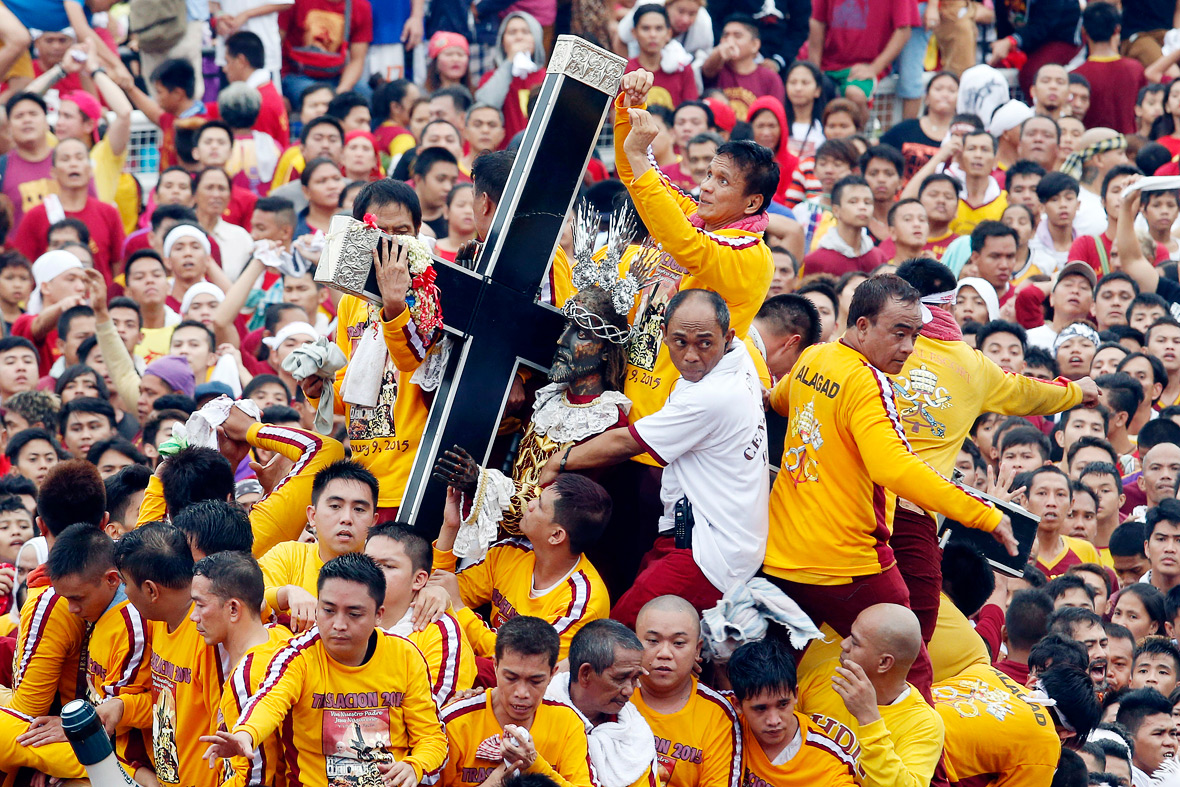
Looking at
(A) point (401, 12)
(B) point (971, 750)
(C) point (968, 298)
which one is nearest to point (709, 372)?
(B) point (971, 750)

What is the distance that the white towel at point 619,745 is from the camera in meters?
5.63

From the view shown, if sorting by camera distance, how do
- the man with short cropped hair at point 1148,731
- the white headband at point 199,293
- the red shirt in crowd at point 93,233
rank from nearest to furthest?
the man with short cropped hair at point 1148,731 → the white headband at point 199,293 → the red shirt in crowd at point 93,233

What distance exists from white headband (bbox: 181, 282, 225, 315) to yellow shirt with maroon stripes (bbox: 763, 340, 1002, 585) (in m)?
5.58

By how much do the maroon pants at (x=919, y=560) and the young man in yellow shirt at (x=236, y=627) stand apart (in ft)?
7.77

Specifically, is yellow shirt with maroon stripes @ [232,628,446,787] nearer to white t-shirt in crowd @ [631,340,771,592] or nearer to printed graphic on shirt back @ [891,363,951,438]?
white t-shirt in crowd @ [631,340,771,592]

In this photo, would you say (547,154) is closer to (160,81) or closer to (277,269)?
(277,269)

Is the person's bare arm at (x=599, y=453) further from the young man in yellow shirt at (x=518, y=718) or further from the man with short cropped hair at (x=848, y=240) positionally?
the man with short cropped hair at (x=848, y=240)

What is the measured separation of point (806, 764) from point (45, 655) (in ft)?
9.38

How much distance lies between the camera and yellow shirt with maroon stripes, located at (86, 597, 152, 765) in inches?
241

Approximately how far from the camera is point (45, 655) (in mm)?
6238

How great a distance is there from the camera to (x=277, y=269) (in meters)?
11.1

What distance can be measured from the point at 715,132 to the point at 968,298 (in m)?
2.64

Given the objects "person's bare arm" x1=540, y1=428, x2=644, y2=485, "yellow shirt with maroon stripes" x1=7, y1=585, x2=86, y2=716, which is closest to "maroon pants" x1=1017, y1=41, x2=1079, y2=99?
"person's bare arm" x1=540, y1=428, x2=644, y2=485

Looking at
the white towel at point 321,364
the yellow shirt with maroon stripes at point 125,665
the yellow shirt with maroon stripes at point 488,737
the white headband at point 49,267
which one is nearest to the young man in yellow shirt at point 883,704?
the yellow shirt with maroon stripes at point 488,737
